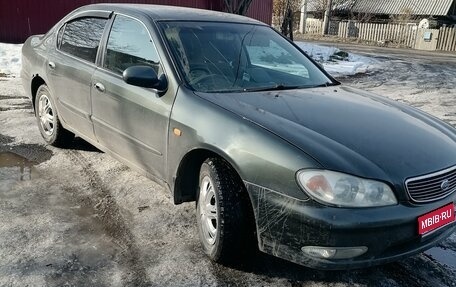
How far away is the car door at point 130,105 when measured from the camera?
351 centimetres

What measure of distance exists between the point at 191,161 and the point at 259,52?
4.57 feet

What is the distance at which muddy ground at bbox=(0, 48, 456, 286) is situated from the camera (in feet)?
9.79

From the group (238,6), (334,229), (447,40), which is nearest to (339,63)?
(238,6)

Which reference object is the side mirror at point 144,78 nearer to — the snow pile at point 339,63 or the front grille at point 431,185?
the front grille at point 431,185

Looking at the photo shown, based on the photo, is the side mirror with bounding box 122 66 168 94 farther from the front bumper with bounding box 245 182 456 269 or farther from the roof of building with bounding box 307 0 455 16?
the roof of building with bounding box 307 0 455 16

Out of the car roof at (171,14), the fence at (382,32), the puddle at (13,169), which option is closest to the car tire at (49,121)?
the puddle at (13,169)

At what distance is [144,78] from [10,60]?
380 inches

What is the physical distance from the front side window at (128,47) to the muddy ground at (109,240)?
1165 mm

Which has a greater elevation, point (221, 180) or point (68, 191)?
point (221, 180)

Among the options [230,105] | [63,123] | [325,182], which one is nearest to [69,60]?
[63,123]

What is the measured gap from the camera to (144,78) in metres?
3.35

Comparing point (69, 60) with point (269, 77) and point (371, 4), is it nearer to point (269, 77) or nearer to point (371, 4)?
point (269, 77)

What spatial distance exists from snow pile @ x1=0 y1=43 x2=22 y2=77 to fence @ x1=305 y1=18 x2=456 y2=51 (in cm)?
2620

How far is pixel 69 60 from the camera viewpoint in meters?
4.68
